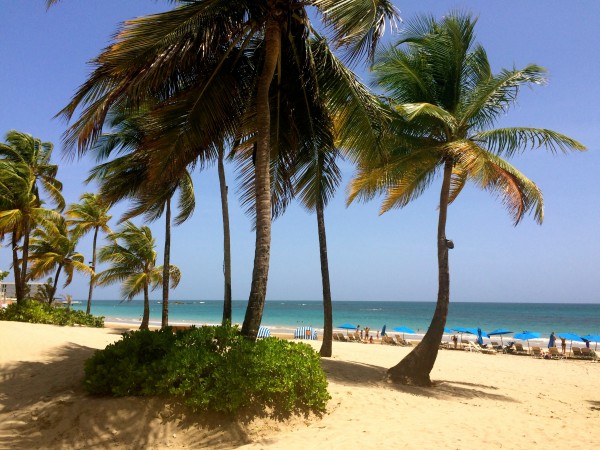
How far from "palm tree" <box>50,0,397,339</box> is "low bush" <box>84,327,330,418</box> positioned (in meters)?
0.69

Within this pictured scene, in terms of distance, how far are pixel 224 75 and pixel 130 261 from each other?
64.1 ft

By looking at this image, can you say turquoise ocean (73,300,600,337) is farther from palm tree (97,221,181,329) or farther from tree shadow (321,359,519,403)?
tree shadow (321,359,519,403)


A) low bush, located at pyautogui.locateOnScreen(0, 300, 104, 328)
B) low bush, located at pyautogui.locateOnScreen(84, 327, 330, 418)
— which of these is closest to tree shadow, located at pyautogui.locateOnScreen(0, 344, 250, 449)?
low bush, located at pyautogui.locateOnScreen(84, 327, 330, 418)

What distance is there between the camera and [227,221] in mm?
13352

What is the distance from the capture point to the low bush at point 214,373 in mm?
6465

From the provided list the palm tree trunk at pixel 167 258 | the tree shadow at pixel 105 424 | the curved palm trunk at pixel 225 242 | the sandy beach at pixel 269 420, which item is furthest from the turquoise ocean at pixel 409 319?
the tree shadow at pixel 105 424

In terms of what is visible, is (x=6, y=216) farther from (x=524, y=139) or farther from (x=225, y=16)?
(x=524, y=139)

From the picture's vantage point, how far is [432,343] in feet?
37.5

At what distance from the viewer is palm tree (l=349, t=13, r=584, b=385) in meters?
11.4

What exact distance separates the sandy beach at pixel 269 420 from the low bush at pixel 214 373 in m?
0.21

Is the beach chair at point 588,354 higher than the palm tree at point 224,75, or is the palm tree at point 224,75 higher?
the palm tree at point 224,75

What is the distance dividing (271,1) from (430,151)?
557 centimetres

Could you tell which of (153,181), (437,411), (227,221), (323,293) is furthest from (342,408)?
(227,221)

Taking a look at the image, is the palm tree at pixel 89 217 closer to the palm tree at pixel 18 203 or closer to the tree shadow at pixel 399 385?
the palm tree at pixel 18 203
